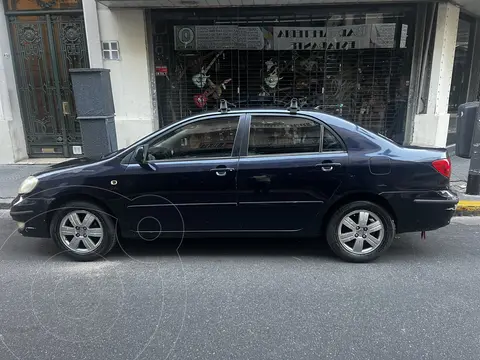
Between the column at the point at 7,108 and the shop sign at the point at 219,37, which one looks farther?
the shop sign at the point at 219,37

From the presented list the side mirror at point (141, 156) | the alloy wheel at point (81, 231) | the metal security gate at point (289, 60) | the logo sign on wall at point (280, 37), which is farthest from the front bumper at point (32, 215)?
the logo sign on wall at point (280, 37)

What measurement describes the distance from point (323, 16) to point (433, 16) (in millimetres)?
2277

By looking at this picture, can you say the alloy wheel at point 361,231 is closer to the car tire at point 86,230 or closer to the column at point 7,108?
the car tire at point 86,230

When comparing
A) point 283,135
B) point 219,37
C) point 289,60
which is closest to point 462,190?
point 283,135

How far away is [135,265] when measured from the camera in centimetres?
392

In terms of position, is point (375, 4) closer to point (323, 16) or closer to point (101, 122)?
point (323, 16)

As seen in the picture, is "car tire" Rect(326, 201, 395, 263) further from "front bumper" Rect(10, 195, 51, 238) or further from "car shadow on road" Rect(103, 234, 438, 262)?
"front bumper" Rect(10, 195, 51, 238)

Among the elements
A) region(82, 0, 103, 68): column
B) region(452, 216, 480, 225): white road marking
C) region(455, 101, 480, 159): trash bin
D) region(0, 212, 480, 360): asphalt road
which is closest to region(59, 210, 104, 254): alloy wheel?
region(0, 212, 480, 360): asphalt road

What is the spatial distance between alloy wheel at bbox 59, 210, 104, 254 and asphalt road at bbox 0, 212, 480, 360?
198 millimetres

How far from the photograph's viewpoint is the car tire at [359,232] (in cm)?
380

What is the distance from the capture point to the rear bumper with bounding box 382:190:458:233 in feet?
12.4

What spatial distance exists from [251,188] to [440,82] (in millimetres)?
6436

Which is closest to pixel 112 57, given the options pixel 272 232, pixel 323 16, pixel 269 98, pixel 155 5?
pixel 155 5

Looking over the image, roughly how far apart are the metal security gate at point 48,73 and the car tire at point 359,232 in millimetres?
6964
